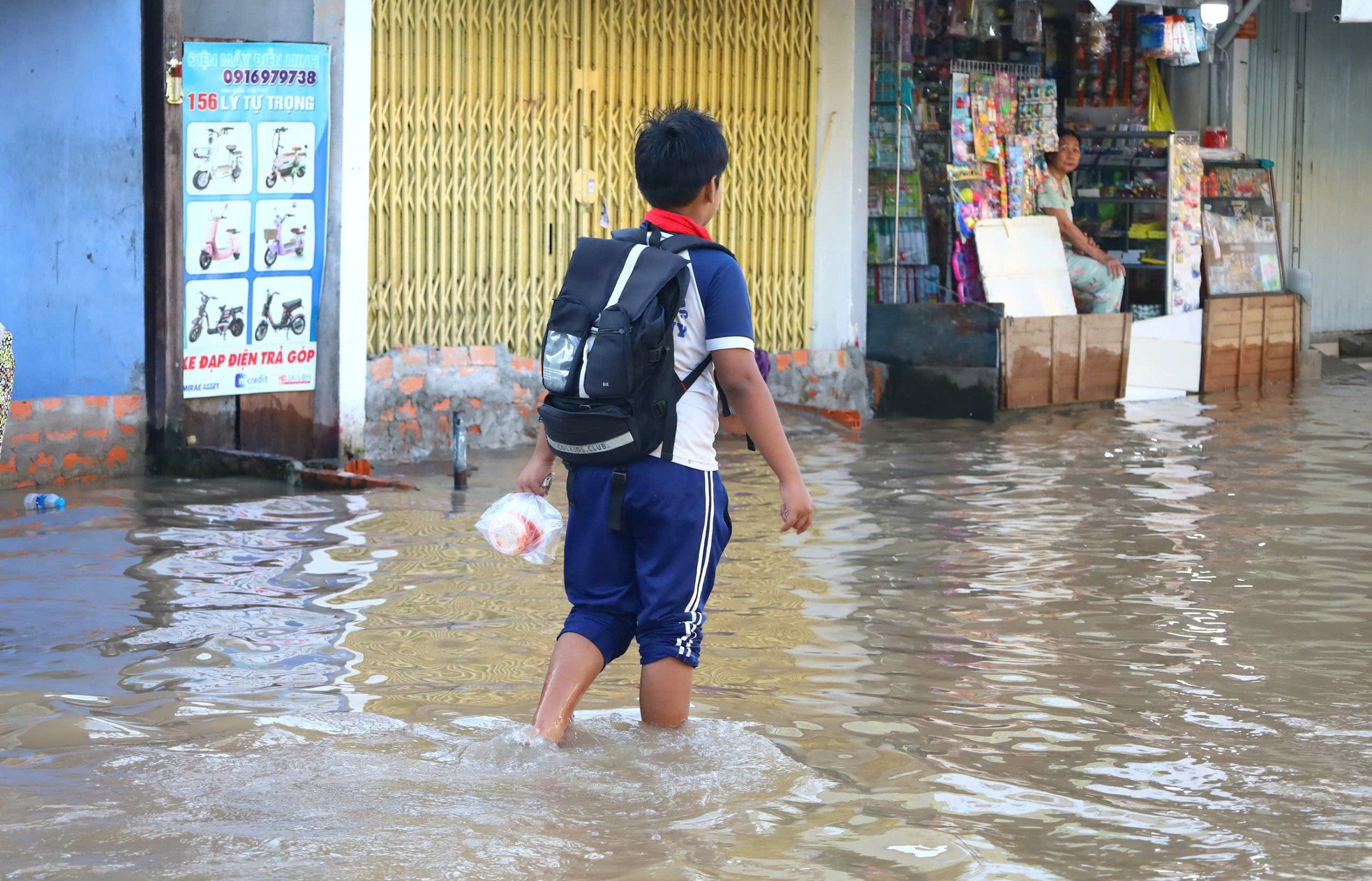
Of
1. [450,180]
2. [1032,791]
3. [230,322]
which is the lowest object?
[1032,791]

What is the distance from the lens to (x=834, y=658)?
516cm

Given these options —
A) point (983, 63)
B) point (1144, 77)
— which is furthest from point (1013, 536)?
point (1144, 77)

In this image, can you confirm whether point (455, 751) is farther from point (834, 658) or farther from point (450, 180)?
point (450, 180)

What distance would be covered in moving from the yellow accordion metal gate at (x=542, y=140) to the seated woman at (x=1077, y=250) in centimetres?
214

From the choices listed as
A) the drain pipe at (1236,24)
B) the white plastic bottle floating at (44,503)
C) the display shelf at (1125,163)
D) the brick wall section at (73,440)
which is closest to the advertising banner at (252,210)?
the brick wall section at (73,440)

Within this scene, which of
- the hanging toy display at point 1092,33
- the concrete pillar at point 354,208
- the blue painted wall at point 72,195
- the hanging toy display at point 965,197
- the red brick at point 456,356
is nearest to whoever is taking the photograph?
the blue painted wall at point 72,195

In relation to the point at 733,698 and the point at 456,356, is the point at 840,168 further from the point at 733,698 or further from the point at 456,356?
Answer: the point at 733,698

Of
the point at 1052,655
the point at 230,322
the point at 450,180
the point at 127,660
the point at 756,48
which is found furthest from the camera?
the point at 756,48

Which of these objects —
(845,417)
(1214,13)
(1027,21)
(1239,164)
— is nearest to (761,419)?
(845,417)

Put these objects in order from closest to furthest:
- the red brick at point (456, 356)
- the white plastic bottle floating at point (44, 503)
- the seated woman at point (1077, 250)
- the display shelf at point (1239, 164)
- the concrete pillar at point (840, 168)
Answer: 1. the white plastic bottle floating at point (44, 503)
2. the red brick at point (456, 356)
3. the concrete pillar at point (840, 168)
4. the seated woman at point (1077, 250)
5. the display shelf at point (1239, 164)

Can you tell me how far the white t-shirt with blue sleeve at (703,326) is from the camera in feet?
12.2

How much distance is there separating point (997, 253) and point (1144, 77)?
10.1ft

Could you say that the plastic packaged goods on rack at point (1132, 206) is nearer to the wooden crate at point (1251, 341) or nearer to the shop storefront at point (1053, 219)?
the shop storefront at point (1053, 219)

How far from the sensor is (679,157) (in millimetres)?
3775
